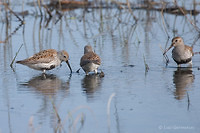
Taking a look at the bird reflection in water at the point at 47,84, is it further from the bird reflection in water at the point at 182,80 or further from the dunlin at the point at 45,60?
the bird reflection in water at the point at 182,80

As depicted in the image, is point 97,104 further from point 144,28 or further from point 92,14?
point 92,14

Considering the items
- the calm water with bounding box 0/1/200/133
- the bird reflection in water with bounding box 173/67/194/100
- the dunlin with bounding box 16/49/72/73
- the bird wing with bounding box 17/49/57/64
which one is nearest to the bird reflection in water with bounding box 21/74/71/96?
the calm water with bounding box 0/1/200/133

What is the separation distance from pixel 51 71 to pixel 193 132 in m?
5.37

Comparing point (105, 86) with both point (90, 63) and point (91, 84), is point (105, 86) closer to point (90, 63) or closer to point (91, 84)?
point (91, 84)

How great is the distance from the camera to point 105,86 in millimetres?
8742

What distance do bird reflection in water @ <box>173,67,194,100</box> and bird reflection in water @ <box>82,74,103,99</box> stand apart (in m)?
1.46

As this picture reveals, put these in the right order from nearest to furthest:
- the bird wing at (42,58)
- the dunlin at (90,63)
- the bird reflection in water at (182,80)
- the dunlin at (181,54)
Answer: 1. the bird reflection in water at (182,80)
2. the dunlin at (90,63)
3. the bird wing at (42,58)
4. the dunlin at (181,54)

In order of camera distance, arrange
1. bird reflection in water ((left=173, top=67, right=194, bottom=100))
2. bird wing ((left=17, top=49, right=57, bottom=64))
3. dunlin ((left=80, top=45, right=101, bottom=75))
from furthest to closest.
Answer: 1. bird wing ((left=17, top=49, right=57, bottom=64))
2. dunlin ((left=80, top=45, right=101, bottom=75))
3. bird reflection in water ((left=173, top=67, right=194, bottom=100))

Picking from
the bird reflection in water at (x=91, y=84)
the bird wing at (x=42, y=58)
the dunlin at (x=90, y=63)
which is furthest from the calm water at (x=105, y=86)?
the bird wing at (x=42, y=58)

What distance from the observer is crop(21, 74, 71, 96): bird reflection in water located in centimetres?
858

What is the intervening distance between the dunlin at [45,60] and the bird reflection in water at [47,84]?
23 cm

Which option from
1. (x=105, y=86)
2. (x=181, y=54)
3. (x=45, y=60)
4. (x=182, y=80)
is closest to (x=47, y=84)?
(x=105, y=86)

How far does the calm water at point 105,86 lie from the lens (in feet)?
21.3

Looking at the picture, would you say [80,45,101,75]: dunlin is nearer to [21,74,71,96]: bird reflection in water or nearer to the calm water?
the calm water
